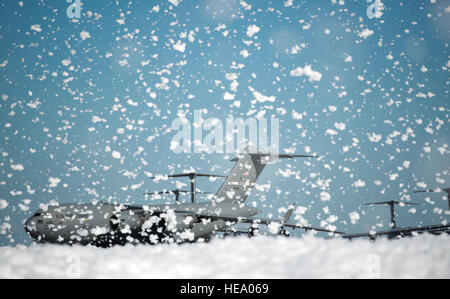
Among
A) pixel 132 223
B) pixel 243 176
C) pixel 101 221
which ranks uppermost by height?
pixel 243 176

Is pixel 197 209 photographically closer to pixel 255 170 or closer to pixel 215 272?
pixel 255 170

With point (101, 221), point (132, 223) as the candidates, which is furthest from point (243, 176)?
point (101, 221)

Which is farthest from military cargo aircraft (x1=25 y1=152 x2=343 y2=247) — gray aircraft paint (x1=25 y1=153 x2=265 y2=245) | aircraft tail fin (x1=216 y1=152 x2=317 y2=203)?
aircraft tail fin (x1=216 y1=152 x2=317 y2=203)

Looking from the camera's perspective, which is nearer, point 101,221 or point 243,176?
point 101,221

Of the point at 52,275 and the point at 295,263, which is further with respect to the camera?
the point at 295,263

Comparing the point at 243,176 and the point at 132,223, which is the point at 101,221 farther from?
the point at 243,176

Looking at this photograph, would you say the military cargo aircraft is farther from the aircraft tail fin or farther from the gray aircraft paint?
the aircraft tail fin

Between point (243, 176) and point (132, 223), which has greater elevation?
point (243, 176)

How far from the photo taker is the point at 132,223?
17.1m

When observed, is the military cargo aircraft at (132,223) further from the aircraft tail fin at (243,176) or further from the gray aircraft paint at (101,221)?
the aircraft tail fin at (243,176)

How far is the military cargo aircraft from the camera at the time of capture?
15.9 m
